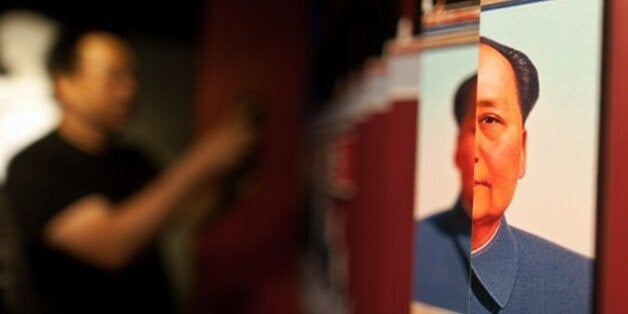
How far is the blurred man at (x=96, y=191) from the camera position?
70.2 inches

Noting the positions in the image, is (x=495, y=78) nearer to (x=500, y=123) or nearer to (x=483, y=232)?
(x=500, y=123)

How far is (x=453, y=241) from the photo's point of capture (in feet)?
2.77

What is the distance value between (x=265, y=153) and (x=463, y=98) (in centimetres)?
163

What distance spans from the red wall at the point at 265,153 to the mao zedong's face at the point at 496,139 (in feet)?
5.71

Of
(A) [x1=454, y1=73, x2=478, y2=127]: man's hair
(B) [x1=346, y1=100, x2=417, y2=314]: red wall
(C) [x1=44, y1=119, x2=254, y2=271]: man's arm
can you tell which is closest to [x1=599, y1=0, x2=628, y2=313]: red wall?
(A) [x1=454, y1=73, x2=478, y2=127]: man's hair

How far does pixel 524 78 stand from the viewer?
636 mm

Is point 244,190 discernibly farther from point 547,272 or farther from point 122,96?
point 547,272

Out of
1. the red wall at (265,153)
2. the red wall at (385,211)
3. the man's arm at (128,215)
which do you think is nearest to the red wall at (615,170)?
the red wall at (385,211)

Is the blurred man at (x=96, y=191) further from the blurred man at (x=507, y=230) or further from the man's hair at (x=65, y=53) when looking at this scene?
the blurred man at (x=507, y=230)

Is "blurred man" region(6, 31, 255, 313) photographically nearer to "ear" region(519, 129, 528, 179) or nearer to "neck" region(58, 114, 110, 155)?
"neck" region(58, 114, 110, 155)

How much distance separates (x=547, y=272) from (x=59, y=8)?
204cm

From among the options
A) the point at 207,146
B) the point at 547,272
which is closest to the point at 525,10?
the point at 547,272

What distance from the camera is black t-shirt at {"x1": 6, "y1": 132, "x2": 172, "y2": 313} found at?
6.02 ft

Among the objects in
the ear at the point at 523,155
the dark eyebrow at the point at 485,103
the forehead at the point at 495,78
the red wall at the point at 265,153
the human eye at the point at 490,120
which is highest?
the forehead at the point at 495,78
